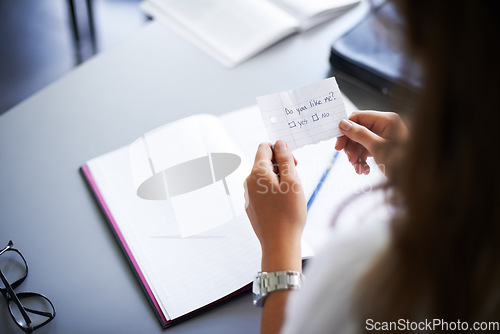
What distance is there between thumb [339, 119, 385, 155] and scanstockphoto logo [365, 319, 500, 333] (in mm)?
328

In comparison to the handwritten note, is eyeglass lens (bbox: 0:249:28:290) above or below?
below

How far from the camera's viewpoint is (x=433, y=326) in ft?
1.48

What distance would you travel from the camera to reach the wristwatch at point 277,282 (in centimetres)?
62

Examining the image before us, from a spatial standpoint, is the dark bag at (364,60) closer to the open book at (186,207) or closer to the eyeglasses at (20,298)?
the open book at (186,207)

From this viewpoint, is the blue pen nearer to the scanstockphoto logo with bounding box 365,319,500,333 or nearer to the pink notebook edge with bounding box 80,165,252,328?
the pink notebook edge with bounding box 80,165,252,328

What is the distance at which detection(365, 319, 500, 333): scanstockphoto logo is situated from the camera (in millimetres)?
445

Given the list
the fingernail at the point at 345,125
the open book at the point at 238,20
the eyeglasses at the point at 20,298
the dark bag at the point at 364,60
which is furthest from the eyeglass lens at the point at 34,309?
the dark bag at the point at 364,60

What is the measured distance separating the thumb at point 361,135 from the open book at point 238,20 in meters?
Result: 0.38

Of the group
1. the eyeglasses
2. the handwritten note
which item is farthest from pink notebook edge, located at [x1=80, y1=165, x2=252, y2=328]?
the handwritten note

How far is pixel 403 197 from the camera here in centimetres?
39

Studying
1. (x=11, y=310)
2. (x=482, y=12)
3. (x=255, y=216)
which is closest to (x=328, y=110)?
(x=255, y=216)

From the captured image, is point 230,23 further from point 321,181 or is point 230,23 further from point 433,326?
point 433,326

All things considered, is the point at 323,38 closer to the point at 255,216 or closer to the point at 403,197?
the point at 255,216

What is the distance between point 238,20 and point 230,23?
0.02 m
